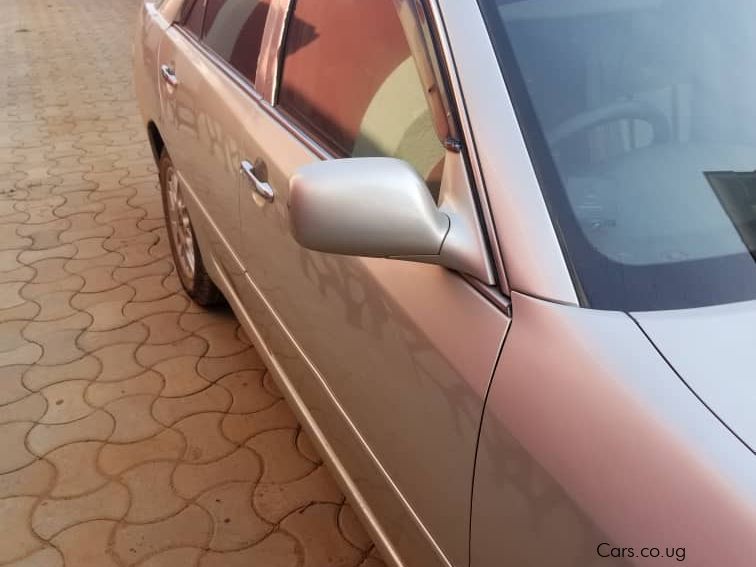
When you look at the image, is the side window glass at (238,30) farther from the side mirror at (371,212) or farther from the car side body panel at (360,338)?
the side mirror at (371,212)

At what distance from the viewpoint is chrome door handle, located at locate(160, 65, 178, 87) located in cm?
281

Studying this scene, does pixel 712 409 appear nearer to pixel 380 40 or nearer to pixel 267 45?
pixel 380 40

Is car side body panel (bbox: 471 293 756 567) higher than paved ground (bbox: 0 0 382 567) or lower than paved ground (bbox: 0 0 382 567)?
higher

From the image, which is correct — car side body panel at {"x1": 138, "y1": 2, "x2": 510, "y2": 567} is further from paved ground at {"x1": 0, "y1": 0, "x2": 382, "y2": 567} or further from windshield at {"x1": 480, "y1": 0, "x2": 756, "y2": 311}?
paved ground at {"x1": 0, "y1": 0, "x2": 382, "y2": 567}

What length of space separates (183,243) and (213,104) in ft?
3.43

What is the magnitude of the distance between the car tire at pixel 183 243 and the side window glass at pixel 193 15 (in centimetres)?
51

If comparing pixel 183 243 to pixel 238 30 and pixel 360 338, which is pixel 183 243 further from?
pixel 360 338

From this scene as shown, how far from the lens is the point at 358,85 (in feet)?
5.78

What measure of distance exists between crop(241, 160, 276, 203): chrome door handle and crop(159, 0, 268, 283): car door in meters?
0.11

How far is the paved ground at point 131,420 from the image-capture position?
86.1 inches

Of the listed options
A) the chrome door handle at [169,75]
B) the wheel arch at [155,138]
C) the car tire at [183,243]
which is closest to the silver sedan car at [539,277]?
the chrome door handle at [169,75]

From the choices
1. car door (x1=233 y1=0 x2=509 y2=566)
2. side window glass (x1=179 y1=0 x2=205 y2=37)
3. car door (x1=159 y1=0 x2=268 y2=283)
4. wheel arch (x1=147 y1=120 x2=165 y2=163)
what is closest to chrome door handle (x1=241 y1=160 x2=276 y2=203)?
car door (x1=233 y1=0 x2=509 y2=566)

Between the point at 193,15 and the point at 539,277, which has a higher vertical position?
the point at 193,15

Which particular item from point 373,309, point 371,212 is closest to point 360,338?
point 373,309
